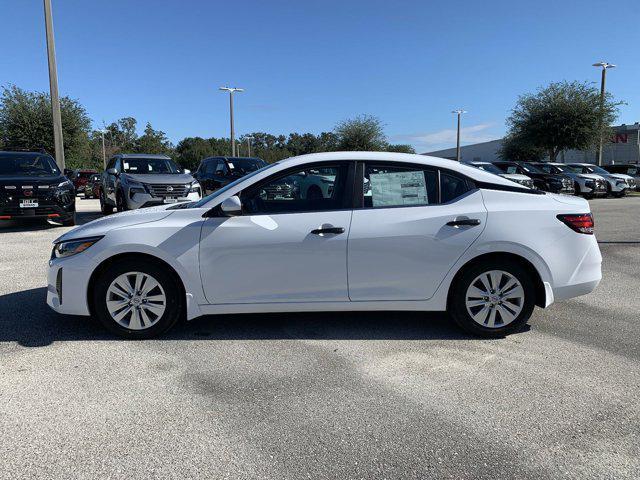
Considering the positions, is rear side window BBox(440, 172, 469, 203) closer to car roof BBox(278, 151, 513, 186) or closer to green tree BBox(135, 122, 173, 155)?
car roof BBox(278, 151, 513, 186)

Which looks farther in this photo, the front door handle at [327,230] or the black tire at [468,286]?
the black tire at [468,286]

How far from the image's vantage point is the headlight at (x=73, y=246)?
4262 mm

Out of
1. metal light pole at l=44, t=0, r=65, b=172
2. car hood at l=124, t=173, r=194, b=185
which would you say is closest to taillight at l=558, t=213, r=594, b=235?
car hood at l=124, t=173, r=194, b=185

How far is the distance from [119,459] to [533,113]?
3736 cm

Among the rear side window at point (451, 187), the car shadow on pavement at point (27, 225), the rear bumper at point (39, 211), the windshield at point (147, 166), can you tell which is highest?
the windshield at point (147, 166)

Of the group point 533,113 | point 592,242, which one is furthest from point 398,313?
point 533,113

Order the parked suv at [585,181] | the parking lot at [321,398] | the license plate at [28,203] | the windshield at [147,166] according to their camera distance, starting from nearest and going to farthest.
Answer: the parking lot at [321,398], the license plate at [28,203], the windshield at [147,166], the parked suv at [585,181]

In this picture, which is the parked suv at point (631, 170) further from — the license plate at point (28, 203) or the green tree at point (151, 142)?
the green tree at point (151, 142)

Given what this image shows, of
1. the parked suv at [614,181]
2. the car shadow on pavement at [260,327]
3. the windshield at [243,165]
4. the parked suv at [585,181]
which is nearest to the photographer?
the car shadow on pavement at [260,327]

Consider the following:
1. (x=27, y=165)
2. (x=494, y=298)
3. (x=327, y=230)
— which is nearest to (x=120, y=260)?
(x=327, y=230)

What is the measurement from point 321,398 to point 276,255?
1311 millimetres

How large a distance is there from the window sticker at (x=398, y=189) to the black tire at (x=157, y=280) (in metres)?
1.86

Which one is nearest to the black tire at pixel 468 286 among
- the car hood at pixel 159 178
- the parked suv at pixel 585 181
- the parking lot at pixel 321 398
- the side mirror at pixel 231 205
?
the parking lot at pixel 321 398

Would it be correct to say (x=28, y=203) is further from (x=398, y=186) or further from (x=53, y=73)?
(x=398, y=186)
